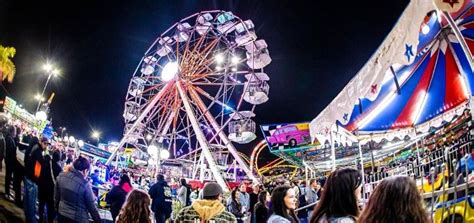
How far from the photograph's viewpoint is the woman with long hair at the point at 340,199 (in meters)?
2.79

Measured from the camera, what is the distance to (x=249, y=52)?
23547 mm

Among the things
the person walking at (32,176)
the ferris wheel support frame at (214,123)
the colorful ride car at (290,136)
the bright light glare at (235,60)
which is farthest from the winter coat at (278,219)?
the bright light glare at (235,60)

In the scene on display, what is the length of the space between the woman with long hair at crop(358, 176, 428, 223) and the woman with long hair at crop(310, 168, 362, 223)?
29 centimetres

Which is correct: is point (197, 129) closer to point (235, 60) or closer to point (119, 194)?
point (235, 60)

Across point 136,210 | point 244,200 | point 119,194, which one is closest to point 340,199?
point 136,210

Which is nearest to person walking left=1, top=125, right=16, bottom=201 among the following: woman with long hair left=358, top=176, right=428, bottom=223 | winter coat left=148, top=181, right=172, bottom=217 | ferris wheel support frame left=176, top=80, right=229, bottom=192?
winter coat left=148, top=181, right=172, bottom=217

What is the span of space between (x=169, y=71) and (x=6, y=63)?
1625cm

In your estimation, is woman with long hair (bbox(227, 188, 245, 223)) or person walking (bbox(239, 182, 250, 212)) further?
person walking (bbox(239, 182, 250, 212))

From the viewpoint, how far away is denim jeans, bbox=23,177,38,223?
7.39 meters

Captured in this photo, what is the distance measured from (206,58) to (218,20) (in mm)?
2391

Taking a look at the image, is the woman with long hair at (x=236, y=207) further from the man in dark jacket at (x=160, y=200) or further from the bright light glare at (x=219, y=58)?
the bright light glare at (x=219, y=58)

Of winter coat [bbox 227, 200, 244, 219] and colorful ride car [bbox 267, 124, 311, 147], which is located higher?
colorful ride car [bbox 267, 124, 311, 147]

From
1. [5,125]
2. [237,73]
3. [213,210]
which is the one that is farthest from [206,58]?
[213,210]

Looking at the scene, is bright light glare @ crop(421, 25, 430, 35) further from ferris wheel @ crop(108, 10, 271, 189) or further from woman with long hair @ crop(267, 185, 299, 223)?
ferris wheel @ crop(108, 10, 271, 189)
